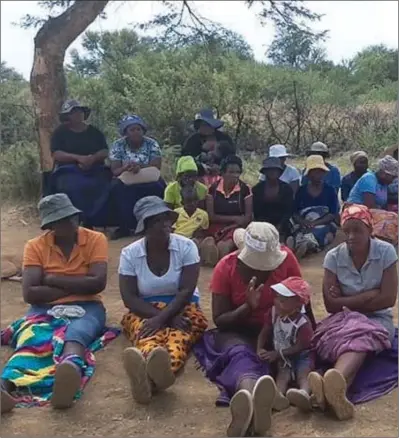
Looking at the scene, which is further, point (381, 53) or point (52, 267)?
point (381, 53)

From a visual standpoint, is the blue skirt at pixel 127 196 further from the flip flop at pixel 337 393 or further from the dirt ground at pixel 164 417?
the flip flop at pixel 337 393

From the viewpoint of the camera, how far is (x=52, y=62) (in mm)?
8984

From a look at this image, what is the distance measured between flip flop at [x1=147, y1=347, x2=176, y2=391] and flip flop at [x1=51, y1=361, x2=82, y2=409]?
0.34 m

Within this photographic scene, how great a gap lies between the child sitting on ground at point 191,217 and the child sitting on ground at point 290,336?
9.17ft

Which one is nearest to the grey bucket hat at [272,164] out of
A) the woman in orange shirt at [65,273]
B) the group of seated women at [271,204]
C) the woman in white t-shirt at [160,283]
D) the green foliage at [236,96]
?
the group of seated women at [271,204]

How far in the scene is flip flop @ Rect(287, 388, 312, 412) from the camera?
11.3 ft

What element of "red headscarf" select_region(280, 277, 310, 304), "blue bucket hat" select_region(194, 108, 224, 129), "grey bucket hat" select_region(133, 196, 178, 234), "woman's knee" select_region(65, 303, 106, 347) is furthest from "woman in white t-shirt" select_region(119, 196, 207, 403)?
"blue bucket hat" select_region(194, 108, 224, 129)

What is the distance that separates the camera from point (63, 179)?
7383 millimetres

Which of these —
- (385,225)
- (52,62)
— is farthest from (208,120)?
(52,62)

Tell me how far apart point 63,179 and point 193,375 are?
3.75 metres

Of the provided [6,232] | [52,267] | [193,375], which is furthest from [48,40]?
[193,375]

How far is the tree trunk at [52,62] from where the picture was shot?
351 inches

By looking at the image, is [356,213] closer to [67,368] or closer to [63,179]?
[67,368]

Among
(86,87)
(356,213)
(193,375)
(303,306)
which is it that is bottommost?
(193,375)
